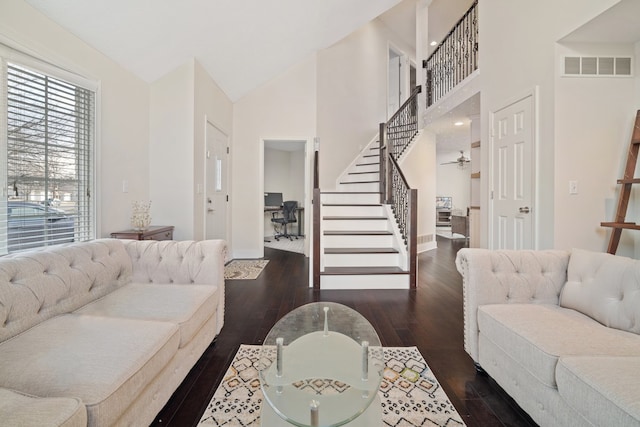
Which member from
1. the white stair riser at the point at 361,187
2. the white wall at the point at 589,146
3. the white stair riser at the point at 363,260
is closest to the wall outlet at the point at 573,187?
the white wall at the point at 589,146

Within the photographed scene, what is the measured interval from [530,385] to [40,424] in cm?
182

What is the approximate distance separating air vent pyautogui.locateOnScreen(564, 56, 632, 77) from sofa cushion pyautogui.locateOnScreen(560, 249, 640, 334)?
5.94 ft

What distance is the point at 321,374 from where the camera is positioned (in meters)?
1.17

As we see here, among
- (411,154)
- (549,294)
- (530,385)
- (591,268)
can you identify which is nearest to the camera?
(530,385)

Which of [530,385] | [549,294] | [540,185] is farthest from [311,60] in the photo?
[530,385]

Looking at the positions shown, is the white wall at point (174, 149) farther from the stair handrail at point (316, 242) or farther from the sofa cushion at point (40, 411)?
the sofa cushion at point (40, 411)

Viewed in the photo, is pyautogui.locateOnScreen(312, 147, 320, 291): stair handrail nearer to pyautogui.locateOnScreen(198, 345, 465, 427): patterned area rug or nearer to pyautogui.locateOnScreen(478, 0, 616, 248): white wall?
pyautogui.locateOnScreen(198, 345, 465, 427): patterned area rug

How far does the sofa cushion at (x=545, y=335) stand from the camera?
1225 mm

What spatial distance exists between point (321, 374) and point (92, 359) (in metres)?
0.89

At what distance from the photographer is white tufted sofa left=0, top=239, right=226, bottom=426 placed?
3.12 feet

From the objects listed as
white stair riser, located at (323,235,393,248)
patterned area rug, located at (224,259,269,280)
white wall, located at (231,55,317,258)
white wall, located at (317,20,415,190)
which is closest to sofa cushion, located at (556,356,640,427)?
white stair riser, located at (323,235,393,248)

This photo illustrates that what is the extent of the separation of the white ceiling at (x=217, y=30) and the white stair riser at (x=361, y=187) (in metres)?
2.44

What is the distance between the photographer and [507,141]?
3.25 meters

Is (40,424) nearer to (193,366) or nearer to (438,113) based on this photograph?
(193,366)
